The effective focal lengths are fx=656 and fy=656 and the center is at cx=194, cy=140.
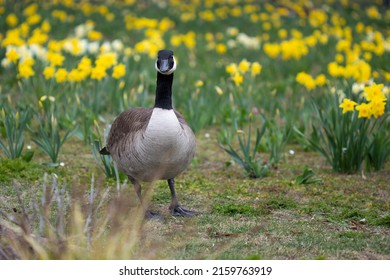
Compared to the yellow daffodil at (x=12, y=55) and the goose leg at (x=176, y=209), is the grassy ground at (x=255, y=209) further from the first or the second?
the yellow daffodil at (x=12, y=55)

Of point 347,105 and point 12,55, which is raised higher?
point 347,105

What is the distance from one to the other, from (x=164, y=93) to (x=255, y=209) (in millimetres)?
1214

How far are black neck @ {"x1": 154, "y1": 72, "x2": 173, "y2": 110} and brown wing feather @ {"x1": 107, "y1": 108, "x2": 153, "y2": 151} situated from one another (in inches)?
8.0

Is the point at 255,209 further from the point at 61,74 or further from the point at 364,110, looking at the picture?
the point at 61,74

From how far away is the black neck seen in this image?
14.8 ft

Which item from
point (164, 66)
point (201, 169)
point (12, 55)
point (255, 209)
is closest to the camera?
point (164, 66)

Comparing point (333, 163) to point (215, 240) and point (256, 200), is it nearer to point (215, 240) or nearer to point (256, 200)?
point (256, 200)

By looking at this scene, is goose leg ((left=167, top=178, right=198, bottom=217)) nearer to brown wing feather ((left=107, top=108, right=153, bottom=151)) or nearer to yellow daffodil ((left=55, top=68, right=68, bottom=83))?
brown wing feather ((left=107, top=108, right=153, bottom=151))

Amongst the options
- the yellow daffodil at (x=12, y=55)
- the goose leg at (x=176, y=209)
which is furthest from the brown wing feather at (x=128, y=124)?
the yellow daffodil at (x=12, y=55)

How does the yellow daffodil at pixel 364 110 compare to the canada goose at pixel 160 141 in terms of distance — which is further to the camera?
the yellow daffodil at pixel 364 110

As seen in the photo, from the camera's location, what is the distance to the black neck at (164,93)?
4504 millimetres

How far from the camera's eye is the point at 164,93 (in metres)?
4.57

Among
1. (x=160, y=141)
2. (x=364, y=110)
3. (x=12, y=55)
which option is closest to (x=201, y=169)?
(x=364, y=110)

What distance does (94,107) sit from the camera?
7.62 m
